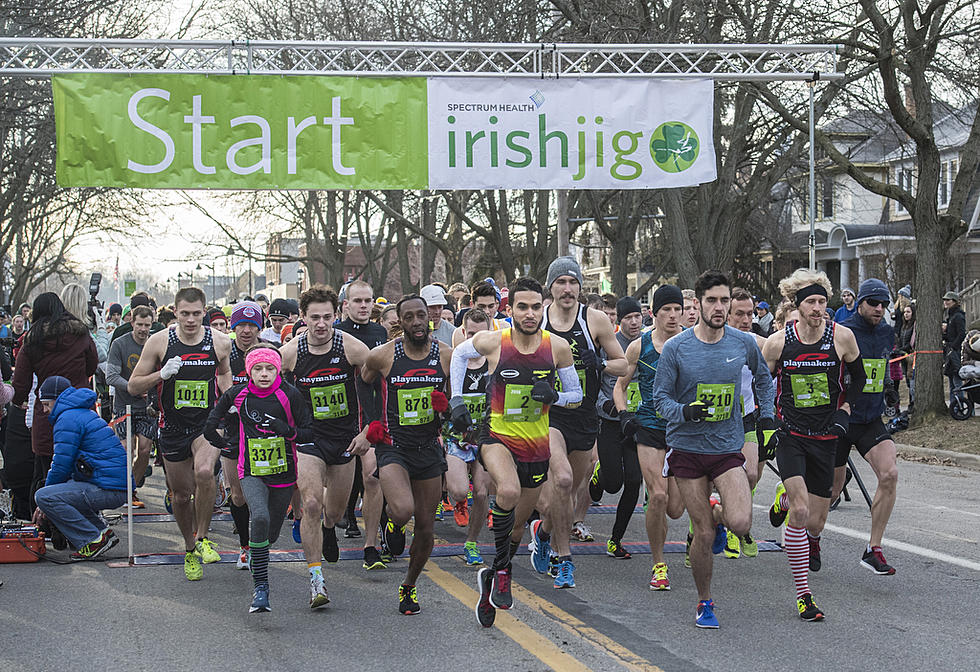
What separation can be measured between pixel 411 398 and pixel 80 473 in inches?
123

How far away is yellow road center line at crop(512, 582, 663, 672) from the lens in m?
5.95

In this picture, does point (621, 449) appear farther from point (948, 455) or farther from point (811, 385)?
point (948, 455)

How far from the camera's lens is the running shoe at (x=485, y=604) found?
6.71m

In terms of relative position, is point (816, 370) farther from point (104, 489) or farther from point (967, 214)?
point (967, 214)

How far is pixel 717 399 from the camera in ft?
22.6

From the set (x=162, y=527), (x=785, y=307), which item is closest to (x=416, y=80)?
(x=785, y=307)

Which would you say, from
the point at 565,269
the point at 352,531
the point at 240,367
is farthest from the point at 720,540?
the point at 240,367

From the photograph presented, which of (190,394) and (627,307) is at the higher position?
(627,307)

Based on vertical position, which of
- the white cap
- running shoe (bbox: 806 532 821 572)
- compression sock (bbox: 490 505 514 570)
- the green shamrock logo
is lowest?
running shoe (bbox: 806 532 821 572)

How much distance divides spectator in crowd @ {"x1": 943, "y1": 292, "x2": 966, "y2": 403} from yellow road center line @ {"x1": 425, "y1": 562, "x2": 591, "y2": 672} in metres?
12.2

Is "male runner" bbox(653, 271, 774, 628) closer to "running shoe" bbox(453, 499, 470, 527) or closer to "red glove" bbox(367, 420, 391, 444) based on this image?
"red glove" bbox(367, 420, 391, 444)

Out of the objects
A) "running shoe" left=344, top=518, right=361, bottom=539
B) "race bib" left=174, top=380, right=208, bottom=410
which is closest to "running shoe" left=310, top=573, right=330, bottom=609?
"race bib" left=174, top=380, right=208, bottom=410

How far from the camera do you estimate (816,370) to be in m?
7.81

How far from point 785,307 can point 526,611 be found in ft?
18.0
